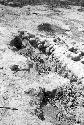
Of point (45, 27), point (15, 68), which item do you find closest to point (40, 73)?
point (15, 68)

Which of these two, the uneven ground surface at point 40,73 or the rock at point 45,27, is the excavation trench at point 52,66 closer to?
the uneven ground surface at point 40,73

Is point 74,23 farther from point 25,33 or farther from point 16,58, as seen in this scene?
point 16,58

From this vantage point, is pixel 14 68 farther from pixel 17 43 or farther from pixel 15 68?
pixel 17 43

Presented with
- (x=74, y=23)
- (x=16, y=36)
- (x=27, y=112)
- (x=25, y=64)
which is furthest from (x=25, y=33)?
(x=27, y=112)

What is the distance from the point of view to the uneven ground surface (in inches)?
404

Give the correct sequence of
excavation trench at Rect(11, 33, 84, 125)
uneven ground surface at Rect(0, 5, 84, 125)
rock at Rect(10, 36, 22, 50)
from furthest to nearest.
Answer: rock at Rect(10, 36, 22, 50), excavation trench at Rect(11, 33, 84, 125), uneven ground surface at Rect(0, 5, 84, 125)

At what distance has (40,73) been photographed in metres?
13.0

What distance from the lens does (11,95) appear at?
1091 centimetres

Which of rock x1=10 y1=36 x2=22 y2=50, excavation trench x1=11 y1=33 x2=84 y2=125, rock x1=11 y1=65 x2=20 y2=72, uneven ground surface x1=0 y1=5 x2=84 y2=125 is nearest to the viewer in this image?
uneven ground surface x1=0 y1=5 x2=84 y2=125

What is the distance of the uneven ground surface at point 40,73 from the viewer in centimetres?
1027

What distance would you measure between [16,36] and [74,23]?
21.1 ft

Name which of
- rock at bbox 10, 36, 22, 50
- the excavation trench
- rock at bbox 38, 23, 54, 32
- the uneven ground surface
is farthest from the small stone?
rock at bbox 38, 23, 54, 32

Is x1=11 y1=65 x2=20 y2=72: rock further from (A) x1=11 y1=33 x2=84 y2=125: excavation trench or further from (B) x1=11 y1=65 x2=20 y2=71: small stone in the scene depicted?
(A) x1=11 y1=33 x2=84 y2=125: excavation trench

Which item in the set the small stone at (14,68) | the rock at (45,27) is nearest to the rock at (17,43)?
the small stone at (14,68)
